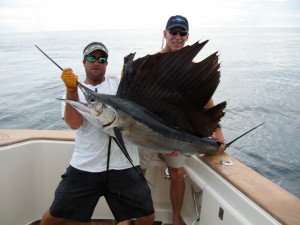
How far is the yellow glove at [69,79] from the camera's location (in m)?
1.38

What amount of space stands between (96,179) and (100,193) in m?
0.09

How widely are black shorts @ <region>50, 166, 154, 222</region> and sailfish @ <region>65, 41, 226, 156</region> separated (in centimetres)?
25

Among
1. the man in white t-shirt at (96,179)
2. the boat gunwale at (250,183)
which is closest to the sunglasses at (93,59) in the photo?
the man in white t-shirt at (96,179)

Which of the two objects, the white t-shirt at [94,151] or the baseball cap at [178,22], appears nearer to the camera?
the white t-shirt at [94,151]

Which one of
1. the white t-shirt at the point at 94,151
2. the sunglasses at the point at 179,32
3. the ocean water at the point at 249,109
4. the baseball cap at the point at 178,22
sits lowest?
the ocean water at the point at 249,109

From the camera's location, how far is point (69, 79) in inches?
54.7

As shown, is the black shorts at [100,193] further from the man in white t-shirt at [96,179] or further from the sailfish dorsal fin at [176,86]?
the sailfish dorsal fin at [176,86]

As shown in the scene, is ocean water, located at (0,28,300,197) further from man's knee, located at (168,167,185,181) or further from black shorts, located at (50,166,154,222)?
black shorts, located at (50,166,154,222)

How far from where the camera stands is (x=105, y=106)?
4.73 feet

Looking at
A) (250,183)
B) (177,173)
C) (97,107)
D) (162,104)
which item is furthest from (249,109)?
(97,107)

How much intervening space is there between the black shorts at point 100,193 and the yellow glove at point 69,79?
1.56ft

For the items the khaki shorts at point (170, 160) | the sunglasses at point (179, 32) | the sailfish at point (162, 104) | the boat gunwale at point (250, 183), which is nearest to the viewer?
the boat gunwale at point (250, 183)

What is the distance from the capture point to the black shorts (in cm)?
164

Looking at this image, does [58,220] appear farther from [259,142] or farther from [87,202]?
[259,142]
